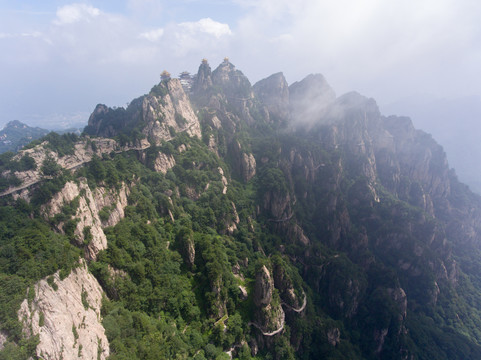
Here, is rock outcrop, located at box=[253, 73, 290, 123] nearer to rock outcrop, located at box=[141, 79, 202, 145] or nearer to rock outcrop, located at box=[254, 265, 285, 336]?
rock outcrop, located at box=[141, 79, 202, 145]

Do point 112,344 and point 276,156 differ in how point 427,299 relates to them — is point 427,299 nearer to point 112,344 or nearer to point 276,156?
point 276,156

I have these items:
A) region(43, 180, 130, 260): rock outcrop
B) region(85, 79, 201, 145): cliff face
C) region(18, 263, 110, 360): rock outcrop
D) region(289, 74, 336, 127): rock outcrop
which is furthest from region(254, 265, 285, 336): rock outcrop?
region(289, 74, 336, 127): rock outcrop

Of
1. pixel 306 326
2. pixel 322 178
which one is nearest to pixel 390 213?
pixel 322 178

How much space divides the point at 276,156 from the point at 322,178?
995 inches

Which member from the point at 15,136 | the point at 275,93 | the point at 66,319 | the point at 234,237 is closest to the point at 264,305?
the point at 234,237

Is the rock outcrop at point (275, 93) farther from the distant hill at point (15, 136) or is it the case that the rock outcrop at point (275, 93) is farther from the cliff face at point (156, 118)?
the distant hill at point (15, 136)

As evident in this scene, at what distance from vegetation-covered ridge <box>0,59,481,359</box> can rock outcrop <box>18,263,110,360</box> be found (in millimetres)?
213

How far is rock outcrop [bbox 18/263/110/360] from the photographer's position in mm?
24281

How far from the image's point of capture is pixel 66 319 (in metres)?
27.4

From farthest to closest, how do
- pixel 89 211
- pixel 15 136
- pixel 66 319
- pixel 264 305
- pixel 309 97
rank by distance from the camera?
pixel 309 97
pixel 15 136
pixel 264 305
pixel 89 211
pixel 66 319

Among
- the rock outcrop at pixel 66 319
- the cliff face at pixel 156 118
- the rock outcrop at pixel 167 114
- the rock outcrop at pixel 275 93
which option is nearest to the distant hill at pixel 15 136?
the cliff face at pixel 156 118

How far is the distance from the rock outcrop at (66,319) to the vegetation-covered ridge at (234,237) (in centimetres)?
21

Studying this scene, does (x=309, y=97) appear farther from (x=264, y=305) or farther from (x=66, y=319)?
(x=66, y=319)

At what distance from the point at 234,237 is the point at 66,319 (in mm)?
46513
